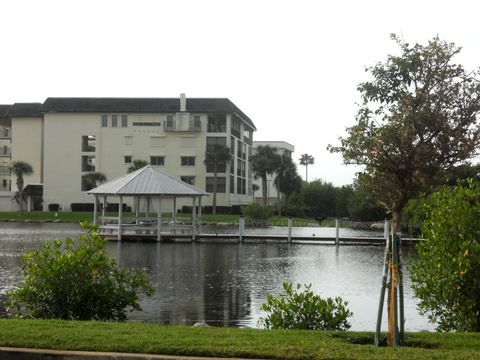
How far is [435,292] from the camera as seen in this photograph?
9.75 m

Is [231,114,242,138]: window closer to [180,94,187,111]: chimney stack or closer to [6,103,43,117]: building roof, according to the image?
[180,94,187,111]: chimney stack

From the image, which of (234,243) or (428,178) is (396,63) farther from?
(234,243)

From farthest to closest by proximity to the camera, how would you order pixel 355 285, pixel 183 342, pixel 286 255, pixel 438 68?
1. pixel 286 255
2. pixel 355 285
3. pixel 438 68
4. pixel 183 342

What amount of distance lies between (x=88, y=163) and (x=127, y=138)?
621cm

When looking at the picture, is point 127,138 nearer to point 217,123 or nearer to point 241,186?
point 217,123

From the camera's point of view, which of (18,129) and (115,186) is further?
(18,129)

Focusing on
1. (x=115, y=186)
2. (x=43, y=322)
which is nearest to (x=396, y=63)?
(x=43, y=322)

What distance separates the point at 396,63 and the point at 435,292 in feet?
12.5

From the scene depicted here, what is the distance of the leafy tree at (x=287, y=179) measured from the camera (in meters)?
84.2

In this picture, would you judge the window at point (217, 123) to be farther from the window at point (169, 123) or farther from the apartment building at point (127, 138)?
the window at point (169, 123)

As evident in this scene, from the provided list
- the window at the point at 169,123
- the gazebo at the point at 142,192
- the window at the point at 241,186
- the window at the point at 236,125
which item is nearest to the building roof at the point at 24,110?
the window at the point at 169,123

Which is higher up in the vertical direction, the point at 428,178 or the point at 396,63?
the point at 396,63

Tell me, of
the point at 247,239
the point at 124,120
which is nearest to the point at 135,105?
the point at 124,120

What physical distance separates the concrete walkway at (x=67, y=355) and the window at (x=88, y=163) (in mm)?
77649
